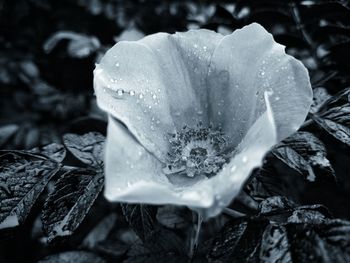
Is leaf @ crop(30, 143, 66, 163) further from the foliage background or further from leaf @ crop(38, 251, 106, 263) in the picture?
leaf @ crop(38, 251, 106, 263)

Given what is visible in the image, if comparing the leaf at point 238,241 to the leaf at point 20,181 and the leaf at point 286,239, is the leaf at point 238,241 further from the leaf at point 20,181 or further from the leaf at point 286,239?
the leaf at point 20,181

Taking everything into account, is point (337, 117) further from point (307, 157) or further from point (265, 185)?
point (265, 185)

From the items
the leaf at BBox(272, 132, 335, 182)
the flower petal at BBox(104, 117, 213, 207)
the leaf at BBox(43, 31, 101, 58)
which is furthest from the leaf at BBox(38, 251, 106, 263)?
the leaf at BBox(43, 31, 101, 58)

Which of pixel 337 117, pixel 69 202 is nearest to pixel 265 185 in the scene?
pixel 337 117

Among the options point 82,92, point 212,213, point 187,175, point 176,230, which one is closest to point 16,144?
point 82,92

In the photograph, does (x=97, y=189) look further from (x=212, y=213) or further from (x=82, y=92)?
(x=82, y=92)

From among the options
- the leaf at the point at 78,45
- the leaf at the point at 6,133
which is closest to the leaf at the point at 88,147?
the leaf at the point at 78,45
